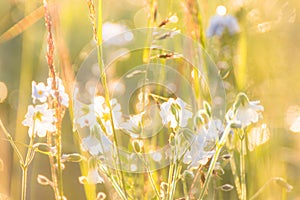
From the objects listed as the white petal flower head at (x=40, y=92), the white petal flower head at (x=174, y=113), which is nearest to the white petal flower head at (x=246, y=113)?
the white petal flower head at (x=174, y=113)

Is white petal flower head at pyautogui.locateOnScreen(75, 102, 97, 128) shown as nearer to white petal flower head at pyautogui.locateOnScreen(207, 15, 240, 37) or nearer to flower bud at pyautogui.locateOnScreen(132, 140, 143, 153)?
flower bud at pyautogui.locateOnScreen(132, 140, 143, 153)

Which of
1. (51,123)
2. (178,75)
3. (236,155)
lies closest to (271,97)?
(236,155)

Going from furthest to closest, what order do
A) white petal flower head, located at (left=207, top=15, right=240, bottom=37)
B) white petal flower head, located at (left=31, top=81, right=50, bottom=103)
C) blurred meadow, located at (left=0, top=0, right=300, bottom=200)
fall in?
1. white petal flower head, located at (left=207, top=15, right=240, bottom=37)
2. blurred meadow, located at (left=0, top=0, right=300, bottom=200)
3. white petal flower head, located at (left=31, top=81, right=50, bottom=103)

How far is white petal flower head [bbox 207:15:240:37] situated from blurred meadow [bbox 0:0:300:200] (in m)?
0.02

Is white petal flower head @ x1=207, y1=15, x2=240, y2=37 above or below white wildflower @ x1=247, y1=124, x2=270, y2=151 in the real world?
above

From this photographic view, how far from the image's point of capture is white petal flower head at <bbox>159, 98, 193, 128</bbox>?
0.83m

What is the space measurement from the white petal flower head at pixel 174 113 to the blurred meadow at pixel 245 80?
183 millimetres

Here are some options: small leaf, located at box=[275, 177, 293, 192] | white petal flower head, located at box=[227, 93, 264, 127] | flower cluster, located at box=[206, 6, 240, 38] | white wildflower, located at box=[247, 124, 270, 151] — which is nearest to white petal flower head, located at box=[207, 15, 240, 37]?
flower cluster, located at box=[206, 6, 240, 38]

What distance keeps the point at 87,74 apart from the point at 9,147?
305 mm

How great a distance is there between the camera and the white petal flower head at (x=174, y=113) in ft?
2.73

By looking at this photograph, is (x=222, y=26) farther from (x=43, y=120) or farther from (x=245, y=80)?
(x=43, y=120)

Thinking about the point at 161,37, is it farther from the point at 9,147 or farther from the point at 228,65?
the point at 9,147

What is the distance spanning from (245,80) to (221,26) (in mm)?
132

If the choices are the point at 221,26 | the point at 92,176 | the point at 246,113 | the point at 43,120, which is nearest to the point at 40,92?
the point at 43,120
